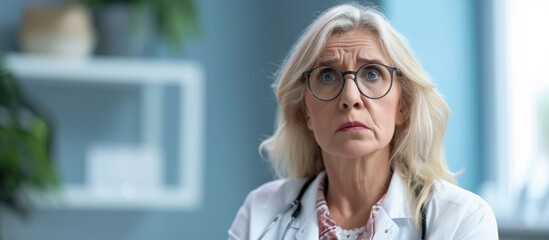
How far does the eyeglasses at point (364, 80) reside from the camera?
1.90 meters

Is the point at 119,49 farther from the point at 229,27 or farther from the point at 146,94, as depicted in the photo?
the point at 229,27

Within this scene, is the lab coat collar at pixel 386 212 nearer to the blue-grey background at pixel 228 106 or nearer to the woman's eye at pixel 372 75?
the woman's eye at pixel 372 75

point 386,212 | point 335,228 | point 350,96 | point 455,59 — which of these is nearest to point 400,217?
point 386,212

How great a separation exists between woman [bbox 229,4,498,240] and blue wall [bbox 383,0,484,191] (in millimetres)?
1313

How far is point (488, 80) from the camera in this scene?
3533 millimetres

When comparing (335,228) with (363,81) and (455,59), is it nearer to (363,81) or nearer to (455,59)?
(363,81)

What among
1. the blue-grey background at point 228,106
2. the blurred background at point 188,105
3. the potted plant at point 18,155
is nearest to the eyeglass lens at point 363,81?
the blurred background at point 188,105

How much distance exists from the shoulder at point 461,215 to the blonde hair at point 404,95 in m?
0.03

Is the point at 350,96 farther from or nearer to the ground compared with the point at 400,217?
farther from the ground

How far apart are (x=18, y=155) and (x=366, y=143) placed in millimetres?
1800

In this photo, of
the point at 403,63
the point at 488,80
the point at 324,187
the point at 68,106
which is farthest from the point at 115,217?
the point at 403,63

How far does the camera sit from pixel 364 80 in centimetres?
191

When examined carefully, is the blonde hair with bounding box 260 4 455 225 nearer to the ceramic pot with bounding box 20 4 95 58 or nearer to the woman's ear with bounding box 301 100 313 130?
the woman's ear with bounding box 301 100 313 130

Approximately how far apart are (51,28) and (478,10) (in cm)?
150
